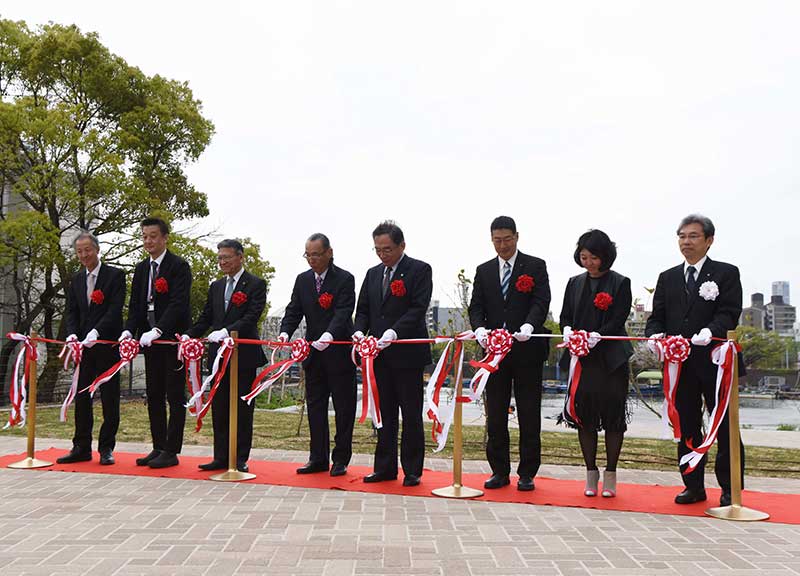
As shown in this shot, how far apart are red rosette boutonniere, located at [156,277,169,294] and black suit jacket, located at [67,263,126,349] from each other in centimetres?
44

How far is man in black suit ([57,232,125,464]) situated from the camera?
20.1 feet

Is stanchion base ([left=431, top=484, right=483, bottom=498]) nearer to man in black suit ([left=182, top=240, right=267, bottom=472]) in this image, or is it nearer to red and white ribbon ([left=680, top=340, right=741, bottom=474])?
red and white ribbon ([left=680, top=340, right=741, bottom=474])

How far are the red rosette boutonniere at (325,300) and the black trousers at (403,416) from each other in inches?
24.1

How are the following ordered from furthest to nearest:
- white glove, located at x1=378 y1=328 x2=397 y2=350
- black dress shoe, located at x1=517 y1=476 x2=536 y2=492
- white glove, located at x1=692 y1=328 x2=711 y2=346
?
1. white glove, located at x1=378 y1=328 x2=397 y2=350
2. black dress shoe, located at x1=517 y1=476 x2=536 y2=492
3. white glove, located at x1=692 y1=328 x2=711 y2=346

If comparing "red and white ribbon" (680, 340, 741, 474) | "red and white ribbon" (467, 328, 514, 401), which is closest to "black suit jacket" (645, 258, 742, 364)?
"red and white ribbon" (680, 340, 741, 474)

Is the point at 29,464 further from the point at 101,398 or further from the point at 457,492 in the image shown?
the point at 457,492

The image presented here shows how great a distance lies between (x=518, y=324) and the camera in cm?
507

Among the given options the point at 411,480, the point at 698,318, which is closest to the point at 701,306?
the point at 698,318

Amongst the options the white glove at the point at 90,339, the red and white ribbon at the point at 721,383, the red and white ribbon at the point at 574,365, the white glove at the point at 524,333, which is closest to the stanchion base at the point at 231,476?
the white glove at the point at 90,339

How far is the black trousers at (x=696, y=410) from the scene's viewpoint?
4555mm

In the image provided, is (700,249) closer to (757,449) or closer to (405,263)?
(405,263)

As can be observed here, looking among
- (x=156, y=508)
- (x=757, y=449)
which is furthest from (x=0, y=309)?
(x=757, y=449)

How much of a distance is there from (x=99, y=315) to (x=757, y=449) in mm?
7179

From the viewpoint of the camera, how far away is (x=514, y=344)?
5020mm
